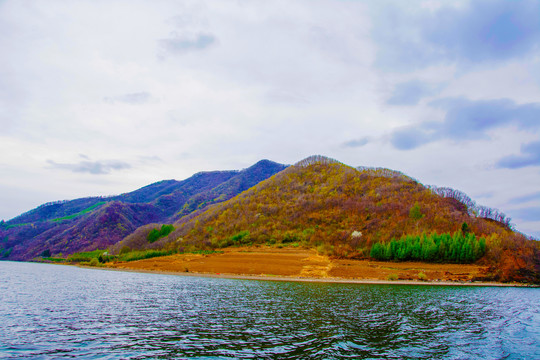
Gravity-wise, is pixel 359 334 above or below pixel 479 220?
below

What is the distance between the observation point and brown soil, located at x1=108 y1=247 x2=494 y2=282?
78.1 metres

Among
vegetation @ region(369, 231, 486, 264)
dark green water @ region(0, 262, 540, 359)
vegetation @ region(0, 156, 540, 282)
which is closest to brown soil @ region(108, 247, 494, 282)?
vegetation @ region(369, 231, 486, 264)

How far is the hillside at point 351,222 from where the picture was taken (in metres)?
89.5

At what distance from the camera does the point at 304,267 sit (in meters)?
85.0

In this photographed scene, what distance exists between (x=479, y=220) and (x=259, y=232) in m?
82.0

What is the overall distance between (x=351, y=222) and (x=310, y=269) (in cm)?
5283

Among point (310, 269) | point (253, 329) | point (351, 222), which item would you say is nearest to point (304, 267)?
point (310, 269)

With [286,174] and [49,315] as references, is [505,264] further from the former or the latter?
[286,174]

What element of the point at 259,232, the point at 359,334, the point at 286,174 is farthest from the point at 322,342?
the point at 286,174

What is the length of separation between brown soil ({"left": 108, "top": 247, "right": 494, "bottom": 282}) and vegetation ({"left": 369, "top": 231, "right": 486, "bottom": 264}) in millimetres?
3320

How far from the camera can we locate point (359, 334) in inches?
815

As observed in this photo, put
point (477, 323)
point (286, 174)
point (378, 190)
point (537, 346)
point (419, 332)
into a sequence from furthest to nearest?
1. point (286, 174)
2. point (378, 190)
3. point (477, 323)
4. point (419, 332)
5. point (537, 346)

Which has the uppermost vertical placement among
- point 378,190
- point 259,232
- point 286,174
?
point 286,174

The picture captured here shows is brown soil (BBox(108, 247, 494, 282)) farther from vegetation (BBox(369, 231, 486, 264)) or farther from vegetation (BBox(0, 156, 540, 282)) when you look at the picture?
vegetation (BBox(0, 156, 540, 282))
